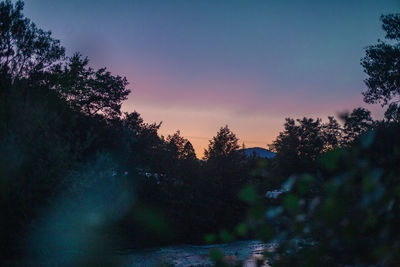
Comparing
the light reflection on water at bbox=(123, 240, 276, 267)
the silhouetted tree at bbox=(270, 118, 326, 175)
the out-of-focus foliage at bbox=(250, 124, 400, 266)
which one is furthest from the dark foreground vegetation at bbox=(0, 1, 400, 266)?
the silhouetted tree at bbox=(270, 118, 326, 175)

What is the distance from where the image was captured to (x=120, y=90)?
40.7 m

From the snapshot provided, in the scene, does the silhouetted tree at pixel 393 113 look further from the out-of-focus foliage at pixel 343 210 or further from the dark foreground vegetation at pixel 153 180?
the out-of-focus foliage at pixel 343 210

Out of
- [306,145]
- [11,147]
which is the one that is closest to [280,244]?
[11,147]

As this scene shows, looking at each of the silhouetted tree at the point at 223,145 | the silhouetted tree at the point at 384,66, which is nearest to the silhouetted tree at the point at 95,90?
the silhouetted tree at the point at 223,145

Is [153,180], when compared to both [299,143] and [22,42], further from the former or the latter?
[299,143]

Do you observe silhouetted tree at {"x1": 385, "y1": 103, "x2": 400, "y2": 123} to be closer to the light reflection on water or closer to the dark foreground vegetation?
the dark foreground vegetation

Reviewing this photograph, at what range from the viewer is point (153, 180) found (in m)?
23.3

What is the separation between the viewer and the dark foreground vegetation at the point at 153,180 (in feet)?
5.19

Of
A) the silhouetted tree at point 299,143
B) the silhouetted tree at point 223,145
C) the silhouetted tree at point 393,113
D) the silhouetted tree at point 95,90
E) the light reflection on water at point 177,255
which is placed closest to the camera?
the light reflection on water at point 177,255

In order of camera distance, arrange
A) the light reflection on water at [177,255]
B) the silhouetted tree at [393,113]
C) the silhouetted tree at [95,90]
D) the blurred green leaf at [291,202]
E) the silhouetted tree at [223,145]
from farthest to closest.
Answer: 1. the silhouetted tree at [95,90]
2. the silhouetted tree at [223,145]
3. the silhouetted tree at [393,113]
4. the light reflection on water at [177,255]
5. the blurred green leaf at [291,202]

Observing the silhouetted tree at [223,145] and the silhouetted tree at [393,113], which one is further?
the silhouetted tree at [223,145]

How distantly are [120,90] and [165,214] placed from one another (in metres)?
21.4

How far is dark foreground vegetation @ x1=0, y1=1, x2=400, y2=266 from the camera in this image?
5.19 ft

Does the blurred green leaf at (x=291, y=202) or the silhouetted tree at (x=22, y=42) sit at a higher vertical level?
the silhouetted tree at (x=22, y=42)
